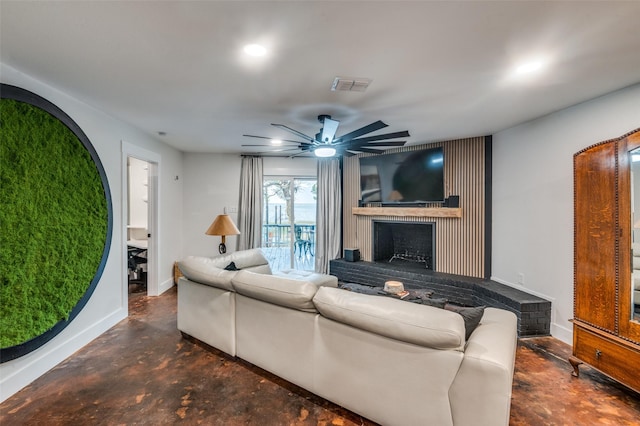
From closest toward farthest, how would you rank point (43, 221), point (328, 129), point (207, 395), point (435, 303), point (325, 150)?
1. point (435, 303)
2. point (207, 395)
3. point (43, 221)
4. point (328, 129)
5. point (325, 150)

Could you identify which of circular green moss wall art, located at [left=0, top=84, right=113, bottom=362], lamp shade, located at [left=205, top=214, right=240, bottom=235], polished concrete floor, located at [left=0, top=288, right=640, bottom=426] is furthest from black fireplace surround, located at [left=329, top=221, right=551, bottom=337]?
circular green moss wall art, located at [left=0, top=84, right=113, bottom=362]

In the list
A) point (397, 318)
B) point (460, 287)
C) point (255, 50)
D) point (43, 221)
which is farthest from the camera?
point (460, 287)

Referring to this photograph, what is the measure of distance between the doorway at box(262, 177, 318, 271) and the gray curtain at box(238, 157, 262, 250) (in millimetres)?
257

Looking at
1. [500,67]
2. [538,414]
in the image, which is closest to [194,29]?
[500,67]

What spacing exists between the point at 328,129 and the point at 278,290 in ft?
5.51

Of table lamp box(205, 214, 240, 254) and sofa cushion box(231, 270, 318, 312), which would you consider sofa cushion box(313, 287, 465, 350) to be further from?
table lamp box(205, 214, 240, 254)

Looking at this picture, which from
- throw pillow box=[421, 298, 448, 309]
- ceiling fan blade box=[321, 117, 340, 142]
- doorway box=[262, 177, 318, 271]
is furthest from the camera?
doorway box=[262, 177, 318, 271]

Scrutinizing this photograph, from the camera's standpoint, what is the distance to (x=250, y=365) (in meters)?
2.44

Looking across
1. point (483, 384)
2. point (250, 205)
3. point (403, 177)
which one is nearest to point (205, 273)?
point (483, 384)

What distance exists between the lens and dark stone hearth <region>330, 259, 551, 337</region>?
3062mm

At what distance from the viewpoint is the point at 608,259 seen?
199 cm

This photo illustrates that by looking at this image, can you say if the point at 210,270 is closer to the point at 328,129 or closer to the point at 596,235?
the point at 328,129

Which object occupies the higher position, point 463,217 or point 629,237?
point 463,217

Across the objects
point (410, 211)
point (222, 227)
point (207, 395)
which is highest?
point (410, 211)
